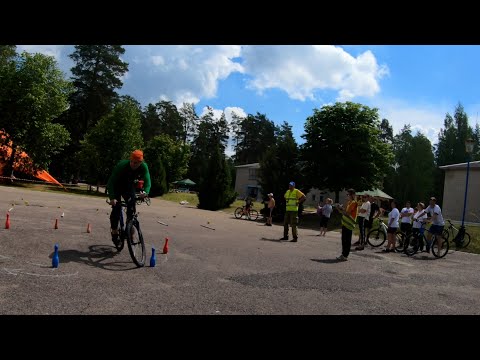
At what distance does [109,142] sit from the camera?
5081cm

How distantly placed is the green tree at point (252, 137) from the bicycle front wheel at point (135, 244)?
327ft

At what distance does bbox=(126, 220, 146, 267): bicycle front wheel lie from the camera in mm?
7504

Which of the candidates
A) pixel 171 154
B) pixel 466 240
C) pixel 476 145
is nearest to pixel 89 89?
pixel 171 154

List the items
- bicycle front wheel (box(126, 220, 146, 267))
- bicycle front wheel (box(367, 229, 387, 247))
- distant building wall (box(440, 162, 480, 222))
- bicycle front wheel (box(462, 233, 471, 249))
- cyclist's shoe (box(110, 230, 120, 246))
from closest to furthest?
bicycle front wheel (box(126, 220, 146, 267)), cyclist's shoe (box(110, 230, 120, 246)), bicycle front wheel (box(367, 229, 387, 247)), bicycle front wheel (box(462, 233, 471, 249)), distant building wall (box(440, 162, 480, 222))

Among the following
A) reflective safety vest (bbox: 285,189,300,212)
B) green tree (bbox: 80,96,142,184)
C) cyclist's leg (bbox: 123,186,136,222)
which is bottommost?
cyclist's leg (bbox: 123,186,136,222)

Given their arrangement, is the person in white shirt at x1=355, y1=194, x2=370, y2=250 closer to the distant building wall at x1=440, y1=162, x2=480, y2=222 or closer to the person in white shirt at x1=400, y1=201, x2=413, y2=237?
the person in white shirt at x1=400, y1=201, x2=413, y2=237

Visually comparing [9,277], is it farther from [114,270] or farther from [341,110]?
[341,110]

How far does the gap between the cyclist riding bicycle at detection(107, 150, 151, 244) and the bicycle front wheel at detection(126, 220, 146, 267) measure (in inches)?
13.4

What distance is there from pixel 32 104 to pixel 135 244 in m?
40.8

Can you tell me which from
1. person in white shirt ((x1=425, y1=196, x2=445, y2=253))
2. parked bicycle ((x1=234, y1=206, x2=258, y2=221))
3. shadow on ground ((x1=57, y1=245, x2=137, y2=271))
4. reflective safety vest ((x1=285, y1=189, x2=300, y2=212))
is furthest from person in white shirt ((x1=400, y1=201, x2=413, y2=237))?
parked bicycle ((x1=234, y1=206, x2=258, y2=221))

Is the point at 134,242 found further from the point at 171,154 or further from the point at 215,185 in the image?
the point at 171,154
